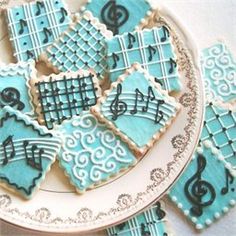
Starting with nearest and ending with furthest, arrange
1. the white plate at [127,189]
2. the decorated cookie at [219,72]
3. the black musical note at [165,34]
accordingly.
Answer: the white plate at [127,189]
the black musical note at [165,34]
the decorated cookie at [219,72]

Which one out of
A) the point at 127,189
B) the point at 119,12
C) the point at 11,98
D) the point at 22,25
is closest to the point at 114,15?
the point at 119,12

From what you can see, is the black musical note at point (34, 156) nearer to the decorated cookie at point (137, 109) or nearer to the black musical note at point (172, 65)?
the decorated cookie at point (137, 109)

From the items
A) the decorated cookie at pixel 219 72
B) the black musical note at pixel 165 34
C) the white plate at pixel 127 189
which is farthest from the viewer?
the decorated cookie at pixel 219 72

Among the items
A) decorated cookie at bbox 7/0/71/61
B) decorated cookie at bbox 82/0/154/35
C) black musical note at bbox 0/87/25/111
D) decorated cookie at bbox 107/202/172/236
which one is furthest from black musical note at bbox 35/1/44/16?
decorated cookie at bbox 107/202/172/236

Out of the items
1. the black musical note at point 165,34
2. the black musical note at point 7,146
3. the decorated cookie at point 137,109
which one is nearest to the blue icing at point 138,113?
the decorated cookie at point 137,109

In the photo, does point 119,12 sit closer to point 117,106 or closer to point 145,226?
point 117,106

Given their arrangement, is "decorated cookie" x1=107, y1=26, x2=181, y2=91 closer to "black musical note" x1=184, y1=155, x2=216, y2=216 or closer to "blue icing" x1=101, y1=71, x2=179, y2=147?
"blue icing" x1=101, y1=71, x2=179, y2=147

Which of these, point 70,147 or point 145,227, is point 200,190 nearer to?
point 145,227
